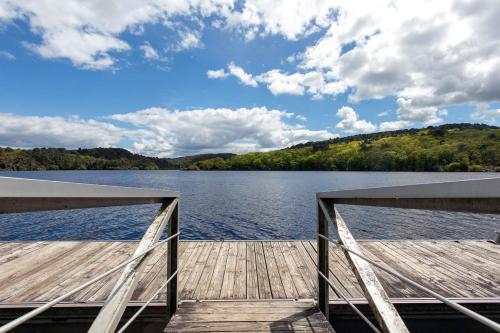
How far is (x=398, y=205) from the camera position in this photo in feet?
4.73

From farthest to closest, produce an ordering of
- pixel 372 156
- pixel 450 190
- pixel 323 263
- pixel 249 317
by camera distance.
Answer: pixel 372 156 < pixel 323 263 < pixel 249 317 < pixel 450 190

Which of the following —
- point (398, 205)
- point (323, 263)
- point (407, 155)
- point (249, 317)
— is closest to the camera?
point (398, 205)

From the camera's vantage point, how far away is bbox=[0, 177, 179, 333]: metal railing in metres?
0.78

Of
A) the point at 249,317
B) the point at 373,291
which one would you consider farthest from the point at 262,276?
the point at 373,291

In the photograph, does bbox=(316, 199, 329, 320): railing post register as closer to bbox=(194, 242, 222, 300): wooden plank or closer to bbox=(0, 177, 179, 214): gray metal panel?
bbox=(194, 242, 222, 300): wooden plank

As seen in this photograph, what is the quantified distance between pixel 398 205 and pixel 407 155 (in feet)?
316

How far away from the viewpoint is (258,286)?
4.04 m

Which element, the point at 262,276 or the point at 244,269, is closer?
the point at 262,276

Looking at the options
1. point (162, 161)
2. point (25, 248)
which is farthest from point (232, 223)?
point (162, 161)

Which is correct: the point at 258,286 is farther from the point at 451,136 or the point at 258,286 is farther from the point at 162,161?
the point at 162,161

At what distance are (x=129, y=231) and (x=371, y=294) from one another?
51.2 feet

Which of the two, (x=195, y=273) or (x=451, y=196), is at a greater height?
(x=451, y=196)

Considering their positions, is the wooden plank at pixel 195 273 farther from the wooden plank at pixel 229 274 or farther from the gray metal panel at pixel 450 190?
the gray metal panel at pixel 450 190

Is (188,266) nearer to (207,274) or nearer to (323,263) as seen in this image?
(207,274)
